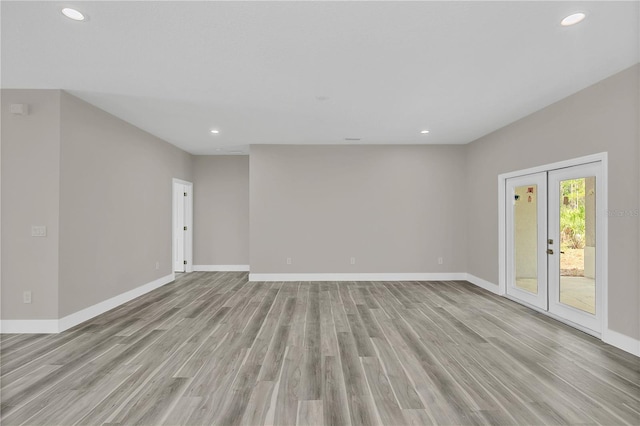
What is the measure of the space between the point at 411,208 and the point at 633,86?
12.3 ft

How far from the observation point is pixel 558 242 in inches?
156

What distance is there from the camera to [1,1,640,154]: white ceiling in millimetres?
2145

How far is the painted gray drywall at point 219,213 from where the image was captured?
23.8 ft

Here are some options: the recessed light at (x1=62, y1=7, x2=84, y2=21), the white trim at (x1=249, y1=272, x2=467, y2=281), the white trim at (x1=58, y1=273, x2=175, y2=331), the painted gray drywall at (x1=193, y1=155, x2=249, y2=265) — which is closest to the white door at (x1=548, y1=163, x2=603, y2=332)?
the white trim at (x1=249, y1=272, x2=467, y2=281)

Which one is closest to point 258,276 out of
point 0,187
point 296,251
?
point 296,251

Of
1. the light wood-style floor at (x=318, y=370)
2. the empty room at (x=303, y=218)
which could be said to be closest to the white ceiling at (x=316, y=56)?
the empty room at (x=303, y=218)

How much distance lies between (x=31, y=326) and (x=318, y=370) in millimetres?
3514

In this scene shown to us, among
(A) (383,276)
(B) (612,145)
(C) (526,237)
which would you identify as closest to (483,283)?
(C) (526,237)

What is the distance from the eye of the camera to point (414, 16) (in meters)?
2.18

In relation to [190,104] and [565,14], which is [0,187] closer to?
[190,104]

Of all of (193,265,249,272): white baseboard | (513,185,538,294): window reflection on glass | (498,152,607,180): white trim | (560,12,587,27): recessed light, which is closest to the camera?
(560,12,587,27): recessed light

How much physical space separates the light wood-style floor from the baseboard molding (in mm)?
926

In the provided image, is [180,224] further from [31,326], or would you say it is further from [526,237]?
[526,237]

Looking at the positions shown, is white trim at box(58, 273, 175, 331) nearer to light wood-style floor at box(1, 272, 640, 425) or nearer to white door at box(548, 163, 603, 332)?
light wood-style floor at box(1, 272, 640, 425)
